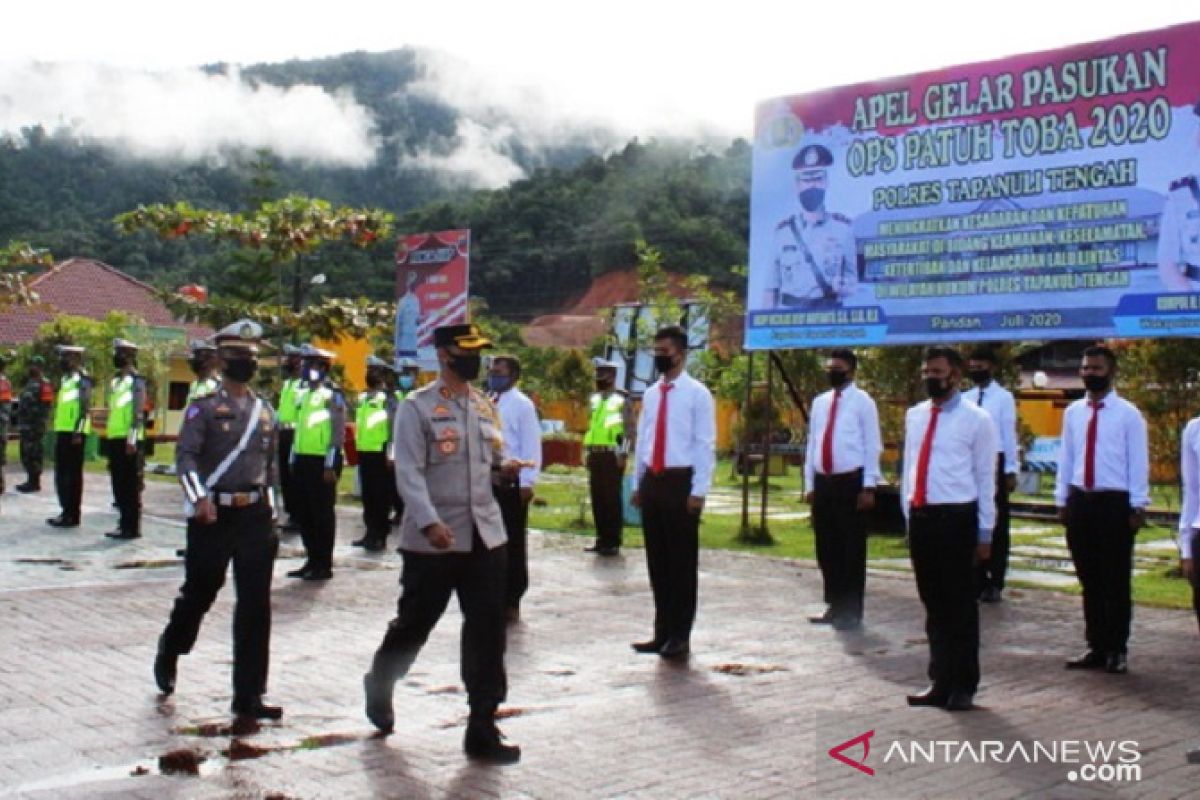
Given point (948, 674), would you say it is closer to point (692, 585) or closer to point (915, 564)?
point (915, 564)

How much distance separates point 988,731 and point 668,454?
9.58ft

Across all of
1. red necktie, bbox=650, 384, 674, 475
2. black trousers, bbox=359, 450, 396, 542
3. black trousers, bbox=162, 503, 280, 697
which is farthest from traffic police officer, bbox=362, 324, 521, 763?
black trousers, bbox=359, 450, 396, 542

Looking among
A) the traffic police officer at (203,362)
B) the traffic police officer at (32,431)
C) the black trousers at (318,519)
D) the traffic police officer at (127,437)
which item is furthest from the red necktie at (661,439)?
the traffic police officer at (32,431)

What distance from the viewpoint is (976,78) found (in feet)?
41.0

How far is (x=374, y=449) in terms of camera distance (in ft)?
47.5

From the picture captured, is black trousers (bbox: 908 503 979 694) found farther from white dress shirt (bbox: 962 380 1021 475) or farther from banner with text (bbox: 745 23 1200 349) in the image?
banner with text (bbox: 745 23 1200 349)

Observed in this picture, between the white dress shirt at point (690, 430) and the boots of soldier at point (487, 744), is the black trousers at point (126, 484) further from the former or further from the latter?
the boots of soldier at point (487, 744)

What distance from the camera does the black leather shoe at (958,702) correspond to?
6934 mm

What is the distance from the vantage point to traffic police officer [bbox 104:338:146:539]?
14.2 m

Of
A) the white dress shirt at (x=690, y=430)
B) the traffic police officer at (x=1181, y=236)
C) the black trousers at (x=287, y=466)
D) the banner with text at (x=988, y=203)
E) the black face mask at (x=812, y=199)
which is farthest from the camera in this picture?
the black trousers at (x=287, y=466)

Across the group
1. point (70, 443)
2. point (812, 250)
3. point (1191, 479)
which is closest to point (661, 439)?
point (1191, 479)

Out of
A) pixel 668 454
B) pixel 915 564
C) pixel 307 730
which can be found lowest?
pixel 307 730

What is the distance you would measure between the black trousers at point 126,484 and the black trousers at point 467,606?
9.07 m

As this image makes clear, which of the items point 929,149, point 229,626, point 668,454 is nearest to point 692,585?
point 668,454
